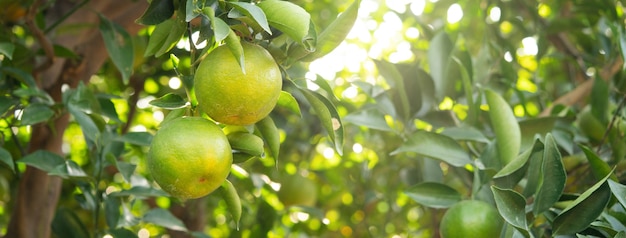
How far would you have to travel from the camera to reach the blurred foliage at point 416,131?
1.05m

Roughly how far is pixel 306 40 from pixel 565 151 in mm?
771

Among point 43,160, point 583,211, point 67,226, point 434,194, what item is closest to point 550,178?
point 583,211

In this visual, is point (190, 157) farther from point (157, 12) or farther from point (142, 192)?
point (142, 192)

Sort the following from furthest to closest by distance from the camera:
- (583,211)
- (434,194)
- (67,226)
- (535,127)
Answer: (67,226) → (535,127) → (434,194) → (583,211)

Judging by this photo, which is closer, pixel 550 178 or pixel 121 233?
pixel 550 178

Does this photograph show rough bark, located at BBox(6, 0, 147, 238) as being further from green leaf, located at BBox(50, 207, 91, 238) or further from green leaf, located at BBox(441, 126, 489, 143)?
green leaf, located at BBox(441, 126, 489, 143)

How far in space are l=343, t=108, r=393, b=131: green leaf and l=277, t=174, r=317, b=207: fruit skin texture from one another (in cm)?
81

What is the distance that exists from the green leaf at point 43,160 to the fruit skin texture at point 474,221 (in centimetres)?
65

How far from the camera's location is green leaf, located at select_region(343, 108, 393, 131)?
1235 millimetres

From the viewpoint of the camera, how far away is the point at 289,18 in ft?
2.49

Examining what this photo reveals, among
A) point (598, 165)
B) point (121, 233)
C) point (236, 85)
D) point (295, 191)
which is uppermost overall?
point (236, 85)

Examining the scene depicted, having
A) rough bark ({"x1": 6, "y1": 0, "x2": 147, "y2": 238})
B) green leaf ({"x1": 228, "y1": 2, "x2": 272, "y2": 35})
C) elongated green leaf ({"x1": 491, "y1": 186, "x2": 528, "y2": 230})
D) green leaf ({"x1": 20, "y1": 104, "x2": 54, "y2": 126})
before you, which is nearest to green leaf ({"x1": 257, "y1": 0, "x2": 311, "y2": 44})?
green leaf ({"x1": 228, "y1": 2, "x2": 272, "y2": 35})

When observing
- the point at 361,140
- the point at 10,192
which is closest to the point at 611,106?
the point at 361,140

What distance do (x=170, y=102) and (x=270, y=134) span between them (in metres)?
0.13
